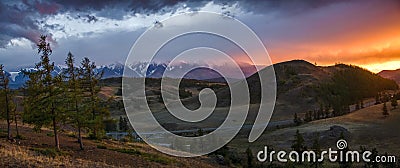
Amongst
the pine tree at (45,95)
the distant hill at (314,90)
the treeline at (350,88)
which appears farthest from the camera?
the treeline at (350,88)

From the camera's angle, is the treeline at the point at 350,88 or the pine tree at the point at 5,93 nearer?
the pine tree at the point at 5,93

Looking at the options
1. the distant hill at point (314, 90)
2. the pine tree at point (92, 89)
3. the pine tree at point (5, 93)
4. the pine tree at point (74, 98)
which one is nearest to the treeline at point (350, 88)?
the distant hill at point (314, 90)

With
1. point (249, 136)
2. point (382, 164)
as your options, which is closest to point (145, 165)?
point (382, 164)

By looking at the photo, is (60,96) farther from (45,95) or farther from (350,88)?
(350,88)

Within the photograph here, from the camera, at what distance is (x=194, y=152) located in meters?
43.5

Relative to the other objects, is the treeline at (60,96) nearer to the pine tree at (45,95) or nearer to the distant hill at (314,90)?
the pine tree at (45,95)

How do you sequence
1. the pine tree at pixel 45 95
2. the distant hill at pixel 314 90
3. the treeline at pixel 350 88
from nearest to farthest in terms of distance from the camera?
the pine tree at pixel 45 95
the distant hill at pixel 314 90
the treeline at pixel 350 88

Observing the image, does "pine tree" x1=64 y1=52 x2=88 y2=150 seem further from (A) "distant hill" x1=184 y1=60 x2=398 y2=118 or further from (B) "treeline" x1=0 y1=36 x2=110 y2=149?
(A) "distant hill" x1=184 y1=60 x2=398 y2=118

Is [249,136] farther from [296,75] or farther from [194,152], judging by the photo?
[296,75]

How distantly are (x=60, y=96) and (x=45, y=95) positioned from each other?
1.13m

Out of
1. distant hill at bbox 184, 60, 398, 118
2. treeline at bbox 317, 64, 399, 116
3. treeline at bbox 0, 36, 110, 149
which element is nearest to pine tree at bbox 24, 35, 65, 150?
treeline at bbox 0, 36, 110, 149

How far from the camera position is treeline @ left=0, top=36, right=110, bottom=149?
29.0m

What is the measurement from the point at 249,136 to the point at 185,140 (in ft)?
46.8

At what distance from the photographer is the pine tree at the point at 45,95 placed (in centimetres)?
2883
